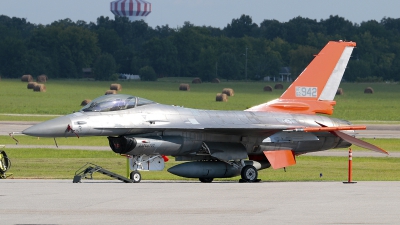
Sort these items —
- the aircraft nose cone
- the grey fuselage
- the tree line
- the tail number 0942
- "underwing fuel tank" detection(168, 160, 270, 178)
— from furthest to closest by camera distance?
the tree line → the tail number 0942 → "underwing fuel tank" detection(168, 160, 270, 178) → the grey fuselage → the aircraft nose cone

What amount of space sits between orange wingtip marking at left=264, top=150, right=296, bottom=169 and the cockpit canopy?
399cm

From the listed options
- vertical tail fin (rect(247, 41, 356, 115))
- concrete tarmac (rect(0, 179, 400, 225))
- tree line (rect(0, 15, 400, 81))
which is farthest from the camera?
tree line (rect(0, 15, 400, 81))

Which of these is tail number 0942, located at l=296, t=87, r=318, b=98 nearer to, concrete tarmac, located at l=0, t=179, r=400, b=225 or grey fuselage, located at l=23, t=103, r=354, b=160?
grey fuselage, located at l=23, t=103, r=354, b=160

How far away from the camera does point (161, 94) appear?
89500mm

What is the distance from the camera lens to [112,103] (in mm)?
23625

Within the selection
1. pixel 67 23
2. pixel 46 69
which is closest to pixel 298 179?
pixel 46 69

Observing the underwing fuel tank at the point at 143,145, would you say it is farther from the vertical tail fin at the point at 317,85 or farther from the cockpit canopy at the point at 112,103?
the vertical tail fin at the point at 317,85

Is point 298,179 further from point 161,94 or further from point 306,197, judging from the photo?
point 161,94

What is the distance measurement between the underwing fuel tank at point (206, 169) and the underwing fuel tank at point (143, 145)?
1.83 feet

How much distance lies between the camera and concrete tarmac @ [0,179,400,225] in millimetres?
15734

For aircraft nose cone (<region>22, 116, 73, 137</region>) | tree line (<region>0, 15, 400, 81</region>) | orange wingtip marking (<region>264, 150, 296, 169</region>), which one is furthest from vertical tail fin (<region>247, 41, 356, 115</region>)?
tree line (<region>0, 15, 400, 81</region>)

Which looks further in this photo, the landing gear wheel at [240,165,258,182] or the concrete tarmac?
the landing gear wheel at [240,165,258,182]

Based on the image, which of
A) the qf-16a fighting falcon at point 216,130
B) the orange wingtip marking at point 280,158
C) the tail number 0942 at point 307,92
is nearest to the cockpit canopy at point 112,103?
the qf-16a fighting falcon at point 216,130

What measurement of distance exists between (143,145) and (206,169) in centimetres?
204
